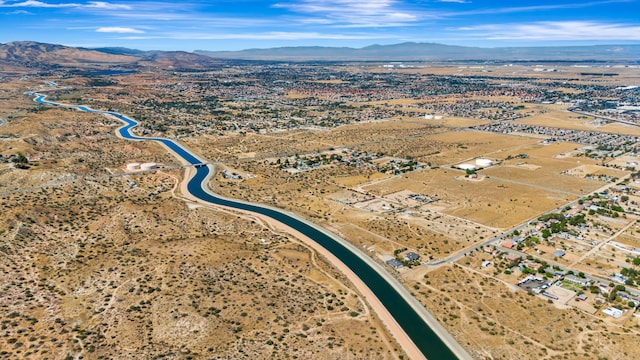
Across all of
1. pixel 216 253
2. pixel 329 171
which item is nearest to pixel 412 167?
pixel 329 171

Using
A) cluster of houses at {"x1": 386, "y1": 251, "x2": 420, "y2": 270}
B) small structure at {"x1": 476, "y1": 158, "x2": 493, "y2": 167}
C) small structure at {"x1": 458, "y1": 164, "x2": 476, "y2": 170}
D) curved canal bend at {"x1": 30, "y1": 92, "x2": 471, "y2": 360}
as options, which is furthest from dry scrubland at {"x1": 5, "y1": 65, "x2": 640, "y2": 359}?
small structure at {"x1": 476, "y1": 158, "x2": 493, "y2": 167}

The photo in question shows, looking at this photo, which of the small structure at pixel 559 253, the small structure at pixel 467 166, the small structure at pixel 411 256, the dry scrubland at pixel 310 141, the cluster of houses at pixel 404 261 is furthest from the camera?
the dry scrubland at pixel 310 141

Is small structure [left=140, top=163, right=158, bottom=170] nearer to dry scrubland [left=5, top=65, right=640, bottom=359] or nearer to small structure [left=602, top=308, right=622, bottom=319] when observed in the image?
dry scrubland [left=5, top=65, right=640, bottom=359]

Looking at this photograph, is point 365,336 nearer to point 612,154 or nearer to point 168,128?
point 612,154

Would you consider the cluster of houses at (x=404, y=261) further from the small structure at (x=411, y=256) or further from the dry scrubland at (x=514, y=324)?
the dry scrubland at (x=514, y=324)

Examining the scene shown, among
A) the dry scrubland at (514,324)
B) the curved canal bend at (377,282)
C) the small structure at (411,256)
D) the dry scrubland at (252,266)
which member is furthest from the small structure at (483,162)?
the dry scrubland at (514,324)

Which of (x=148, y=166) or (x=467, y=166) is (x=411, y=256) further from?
(x=148, y=166)

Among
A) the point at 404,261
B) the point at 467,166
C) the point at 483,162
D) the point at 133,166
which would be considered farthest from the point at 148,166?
the point at 483,162
